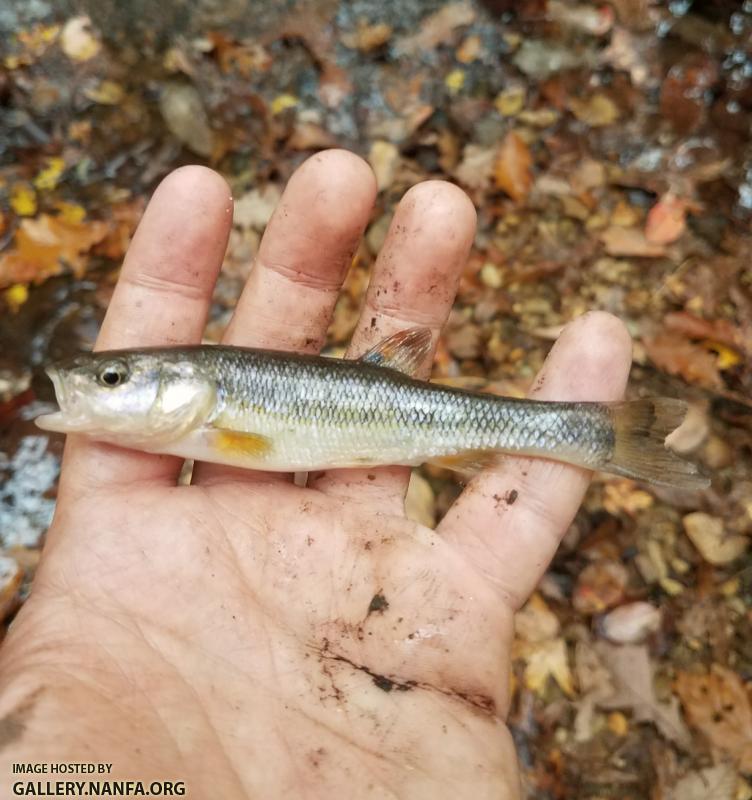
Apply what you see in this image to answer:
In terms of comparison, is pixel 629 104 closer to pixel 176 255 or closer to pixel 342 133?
pixel 342 133

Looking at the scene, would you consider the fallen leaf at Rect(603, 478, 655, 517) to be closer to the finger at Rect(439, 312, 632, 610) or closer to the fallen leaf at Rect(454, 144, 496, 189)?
the finger at Rect(439, 312, 632, 610)

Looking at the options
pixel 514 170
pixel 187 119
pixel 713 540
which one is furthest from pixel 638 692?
pixel 187 119

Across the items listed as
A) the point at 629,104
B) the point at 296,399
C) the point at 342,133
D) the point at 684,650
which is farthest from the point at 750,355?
the point at 342,133

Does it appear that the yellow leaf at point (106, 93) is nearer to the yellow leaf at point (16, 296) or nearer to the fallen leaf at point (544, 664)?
the yellow leaf at point (16, 296)

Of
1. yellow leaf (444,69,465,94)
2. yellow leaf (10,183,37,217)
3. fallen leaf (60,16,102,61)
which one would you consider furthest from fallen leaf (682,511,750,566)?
fallen leaf (60,16,102,61)

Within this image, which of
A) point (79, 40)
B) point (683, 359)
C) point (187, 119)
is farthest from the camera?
point (79, 40)

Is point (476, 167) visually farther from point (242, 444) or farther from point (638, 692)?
point (638, 692)
